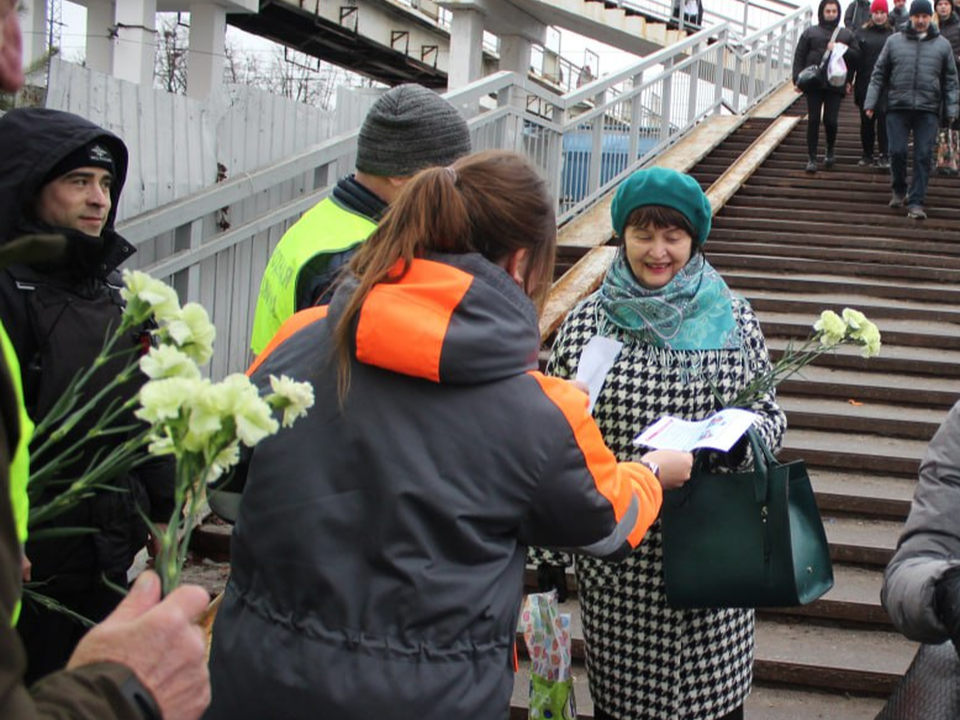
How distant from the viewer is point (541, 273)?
2.00 meters

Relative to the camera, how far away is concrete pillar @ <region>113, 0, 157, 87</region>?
17219 millimetres

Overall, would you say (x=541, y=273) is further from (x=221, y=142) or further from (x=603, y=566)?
(x=221, y=142)

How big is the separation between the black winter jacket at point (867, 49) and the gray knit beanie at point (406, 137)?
36.1 feet

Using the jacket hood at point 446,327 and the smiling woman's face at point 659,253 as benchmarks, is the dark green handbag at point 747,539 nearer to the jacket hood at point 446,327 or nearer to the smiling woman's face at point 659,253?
the smiling woman's face at point 659,253

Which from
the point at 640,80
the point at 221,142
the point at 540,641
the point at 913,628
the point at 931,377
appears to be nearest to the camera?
the point at 913,628

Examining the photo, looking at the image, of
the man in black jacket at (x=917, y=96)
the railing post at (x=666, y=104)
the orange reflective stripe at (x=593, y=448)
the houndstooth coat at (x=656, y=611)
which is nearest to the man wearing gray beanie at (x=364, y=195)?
the houndstooth coat at (x=656, y=611)

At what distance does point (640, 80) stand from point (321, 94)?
3140 cm

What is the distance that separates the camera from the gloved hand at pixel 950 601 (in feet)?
6.81

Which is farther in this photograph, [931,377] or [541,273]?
[931,377]

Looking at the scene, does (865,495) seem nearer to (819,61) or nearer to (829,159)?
(829,159)

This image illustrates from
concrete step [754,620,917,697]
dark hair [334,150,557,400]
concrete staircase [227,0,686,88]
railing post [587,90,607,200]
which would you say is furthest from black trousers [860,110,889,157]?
concrete staircase [227,0,686,88]

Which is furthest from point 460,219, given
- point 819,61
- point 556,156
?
point 819,61

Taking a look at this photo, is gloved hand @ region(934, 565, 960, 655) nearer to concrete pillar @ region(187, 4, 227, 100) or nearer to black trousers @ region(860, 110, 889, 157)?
black trousers @ region(860, 110, 889, 157)

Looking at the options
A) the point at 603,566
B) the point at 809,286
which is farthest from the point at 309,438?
the point at 809,286
